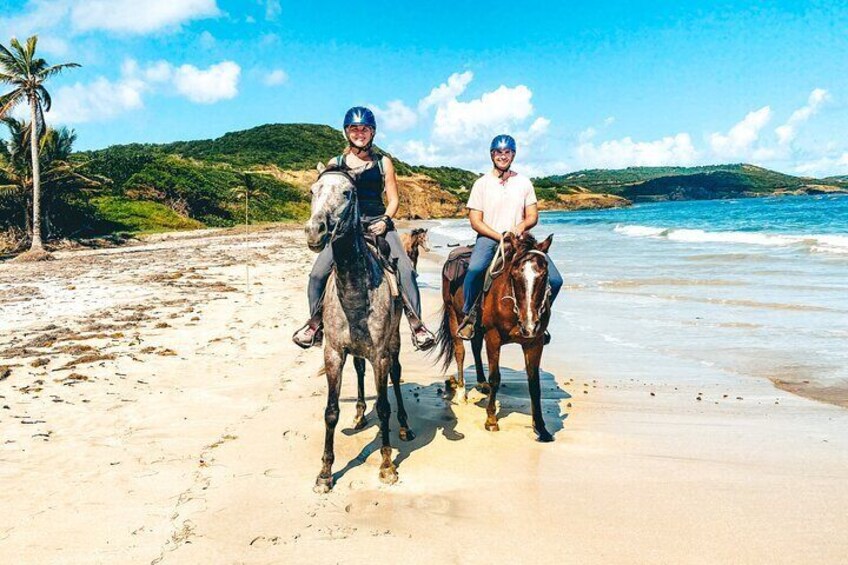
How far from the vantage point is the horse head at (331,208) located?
4.17 m

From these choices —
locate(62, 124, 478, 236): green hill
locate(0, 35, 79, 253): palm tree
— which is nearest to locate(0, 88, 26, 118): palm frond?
locate(0, 35, 79, 253): palm tree

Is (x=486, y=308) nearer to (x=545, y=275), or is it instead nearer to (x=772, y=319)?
(x=545, y=275)

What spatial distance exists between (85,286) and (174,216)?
3644 cm

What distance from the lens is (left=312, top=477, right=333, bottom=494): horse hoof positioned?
4996mm

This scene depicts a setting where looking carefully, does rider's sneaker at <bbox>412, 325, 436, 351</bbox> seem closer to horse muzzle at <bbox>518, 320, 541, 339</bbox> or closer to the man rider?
horse muzzle at <bbox>518, 320, 541, 339</bbox>

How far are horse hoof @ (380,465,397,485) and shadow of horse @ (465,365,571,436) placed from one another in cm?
208

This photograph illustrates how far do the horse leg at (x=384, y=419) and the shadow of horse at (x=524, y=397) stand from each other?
2056 millimetres

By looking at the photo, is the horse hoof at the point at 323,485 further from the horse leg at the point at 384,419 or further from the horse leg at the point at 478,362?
the horse leg at the point at 478,362

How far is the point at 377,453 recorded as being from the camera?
5926 mm

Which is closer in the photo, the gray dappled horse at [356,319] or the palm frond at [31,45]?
the gray dappled horse at [356,319]

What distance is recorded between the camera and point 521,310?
237 inches

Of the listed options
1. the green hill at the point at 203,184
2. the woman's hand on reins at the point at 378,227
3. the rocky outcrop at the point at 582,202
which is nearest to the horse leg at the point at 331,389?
the woman's hand on reins at the point at 378,227

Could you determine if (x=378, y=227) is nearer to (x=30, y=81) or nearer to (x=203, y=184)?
(x=30, y=81)

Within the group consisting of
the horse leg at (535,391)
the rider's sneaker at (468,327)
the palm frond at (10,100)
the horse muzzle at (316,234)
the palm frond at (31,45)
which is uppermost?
the palm frond at (31,45)
